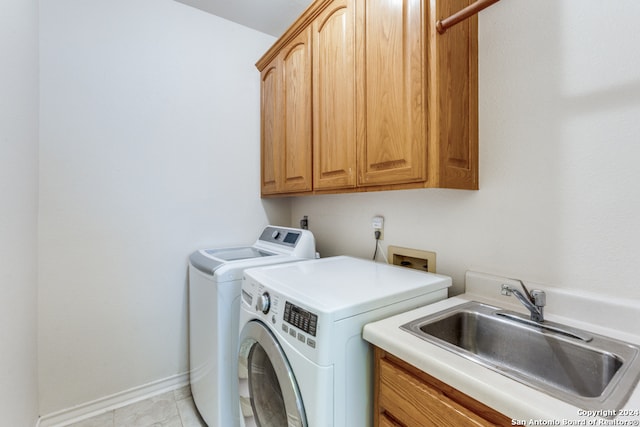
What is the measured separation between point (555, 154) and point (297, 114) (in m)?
1.33

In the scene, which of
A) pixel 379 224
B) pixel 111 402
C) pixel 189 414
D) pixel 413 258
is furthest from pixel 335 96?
pixel 111 402

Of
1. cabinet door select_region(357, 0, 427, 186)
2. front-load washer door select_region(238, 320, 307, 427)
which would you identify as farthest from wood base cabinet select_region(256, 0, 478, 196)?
front-load washer door select_region(238, 320, 307, 427)

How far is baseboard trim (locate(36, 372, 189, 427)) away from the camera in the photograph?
158 cm

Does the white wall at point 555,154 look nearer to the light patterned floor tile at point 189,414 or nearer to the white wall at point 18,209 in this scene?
the light patterned floor tile at point 189,414

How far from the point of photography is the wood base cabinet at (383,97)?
3.50 feet

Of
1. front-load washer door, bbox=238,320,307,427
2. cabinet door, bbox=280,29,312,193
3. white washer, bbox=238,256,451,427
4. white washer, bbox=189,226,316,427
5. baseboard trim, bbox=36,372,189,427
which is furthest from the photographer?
cabinet door, bbox=280,29,312,193

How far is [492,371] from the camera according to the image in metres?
0.65

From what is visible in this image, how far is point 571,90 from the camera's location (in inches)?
38.1

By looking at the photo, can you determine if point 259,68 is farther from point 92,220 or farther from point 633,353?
point 633,353

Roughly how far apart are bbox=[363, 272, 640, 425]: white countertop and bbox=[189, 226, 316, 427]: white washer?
0.80 meters

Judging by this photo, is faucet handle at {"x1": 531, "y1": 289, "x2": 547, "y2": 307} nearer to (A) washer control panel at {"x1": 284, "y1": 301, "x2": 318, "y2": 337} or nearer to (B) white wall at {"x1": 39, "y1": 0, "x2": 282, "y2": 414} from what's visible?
(A) washer control panel at {"x1": 284, "y1": 301, "x2": 318, "y2": 337}

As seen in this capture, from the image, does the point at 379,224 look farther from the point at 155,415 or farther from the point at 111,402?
the point at 111,402

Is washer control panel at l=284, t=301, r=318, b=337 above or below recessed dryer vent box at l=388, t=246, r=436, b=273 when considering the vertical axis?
below

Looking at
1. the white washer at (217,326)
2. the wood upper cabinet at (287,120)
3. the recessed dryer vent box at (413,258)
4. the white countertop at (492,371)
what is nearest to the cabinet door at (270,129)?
the wood upper cabinet at (287,120)
